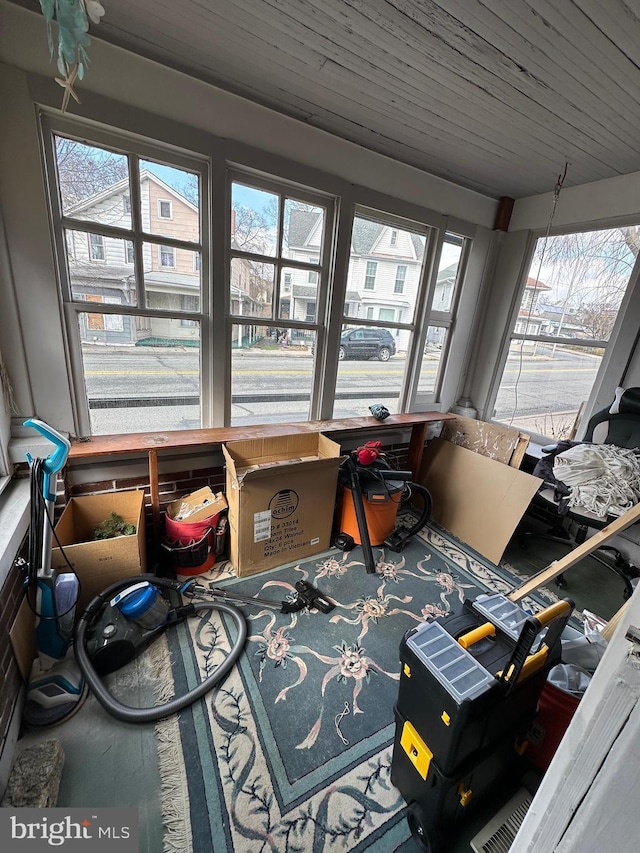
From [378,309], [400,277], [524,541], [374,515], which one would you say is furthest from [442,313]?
[524,541]

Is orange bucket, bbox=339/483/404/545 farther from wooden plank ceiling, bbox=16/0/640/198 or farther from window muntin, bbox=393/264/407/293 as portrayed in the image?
wooden plank ceiling, bbox=16/0/640/198

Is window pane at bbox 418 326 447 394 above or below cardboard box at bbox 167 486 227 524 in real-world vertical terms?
above

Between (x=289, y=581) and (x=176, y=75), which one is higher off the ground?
(x=176, y=75)

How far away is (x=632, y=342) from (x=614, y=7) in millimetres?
1749

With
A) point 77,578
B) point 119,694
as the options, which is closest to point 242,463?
point 77,578

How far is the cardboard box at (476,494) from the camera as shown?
7.28 ft

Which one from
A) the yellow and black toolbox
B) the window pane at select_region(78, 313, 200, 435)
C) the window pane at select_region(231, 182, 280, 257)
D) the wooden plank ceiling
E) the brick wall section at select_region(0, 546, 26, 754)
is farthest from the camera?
the window pane at select_region(231, 182, 280, 257)

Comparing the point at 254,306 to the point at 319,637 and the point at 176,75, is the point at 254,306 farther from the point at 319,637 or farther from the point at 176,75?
the point at 319,637

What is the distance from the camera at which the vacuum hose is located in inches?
48.4

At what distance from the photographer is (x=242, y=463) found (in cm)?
208

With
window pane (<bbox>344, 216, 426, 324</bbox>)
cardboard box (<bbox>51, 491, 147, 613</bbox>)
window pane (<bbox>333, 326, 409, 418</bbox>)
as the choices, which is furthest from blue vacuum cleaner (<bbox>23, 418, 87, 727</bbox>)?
window pane (<bbox>344, 216, 426, 324</bbox>)

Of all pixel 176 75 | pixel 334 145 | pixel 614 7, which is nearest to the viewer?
pixel 614 7

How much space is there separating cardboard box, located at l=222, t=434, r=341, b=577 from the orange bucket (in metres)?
0.16

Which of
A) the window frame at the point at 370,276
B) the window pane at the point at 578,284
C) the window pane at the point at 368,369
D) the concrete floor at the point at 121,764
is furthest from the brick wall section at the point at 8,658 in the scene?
the window pane at the point at 578,284
